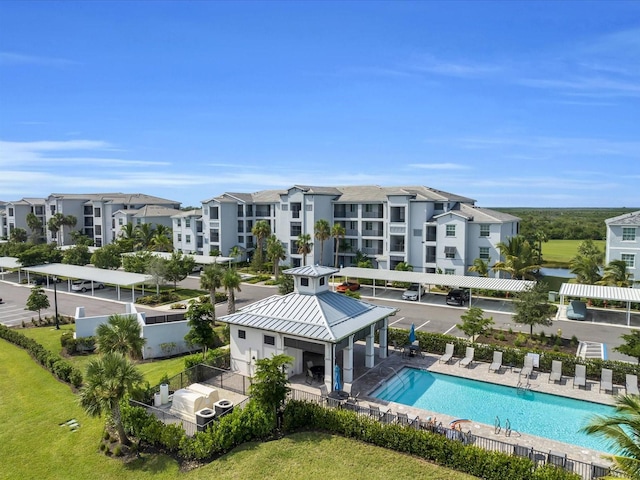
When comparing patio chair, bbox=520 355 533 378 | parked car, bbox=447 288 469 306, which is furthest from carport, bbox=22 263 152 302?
patio chair, bbox=520 355 533 378

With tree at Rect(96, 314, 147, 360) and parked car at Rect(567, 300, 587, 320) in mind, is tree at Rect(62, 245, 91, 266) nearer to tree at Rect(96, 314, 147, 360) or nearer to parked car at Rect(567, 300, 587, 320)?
tree at Rect(96, 314, 147, 360)

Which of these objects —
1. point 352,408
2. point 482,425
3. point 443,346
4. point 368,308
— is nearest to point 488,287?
point 443,346

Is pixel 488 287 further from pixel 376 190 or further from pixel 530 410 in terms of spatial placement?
pixel 376 190

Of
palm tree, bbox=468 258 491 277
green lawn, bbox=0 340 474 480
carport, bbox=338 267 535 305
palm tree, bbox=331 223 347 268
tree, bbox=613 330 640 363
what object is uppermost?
palm tree, bbox=331 223 347 268

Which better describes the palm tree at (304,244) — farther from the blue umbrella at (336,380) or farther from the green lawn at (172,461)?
the green lawn at (172,461)

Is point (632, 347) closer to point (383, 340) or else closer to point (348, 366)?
point (383, 340)

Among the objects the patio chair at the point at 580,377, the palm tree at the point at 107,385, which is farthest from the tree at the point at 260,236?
the patio chair at the point at 580,377
